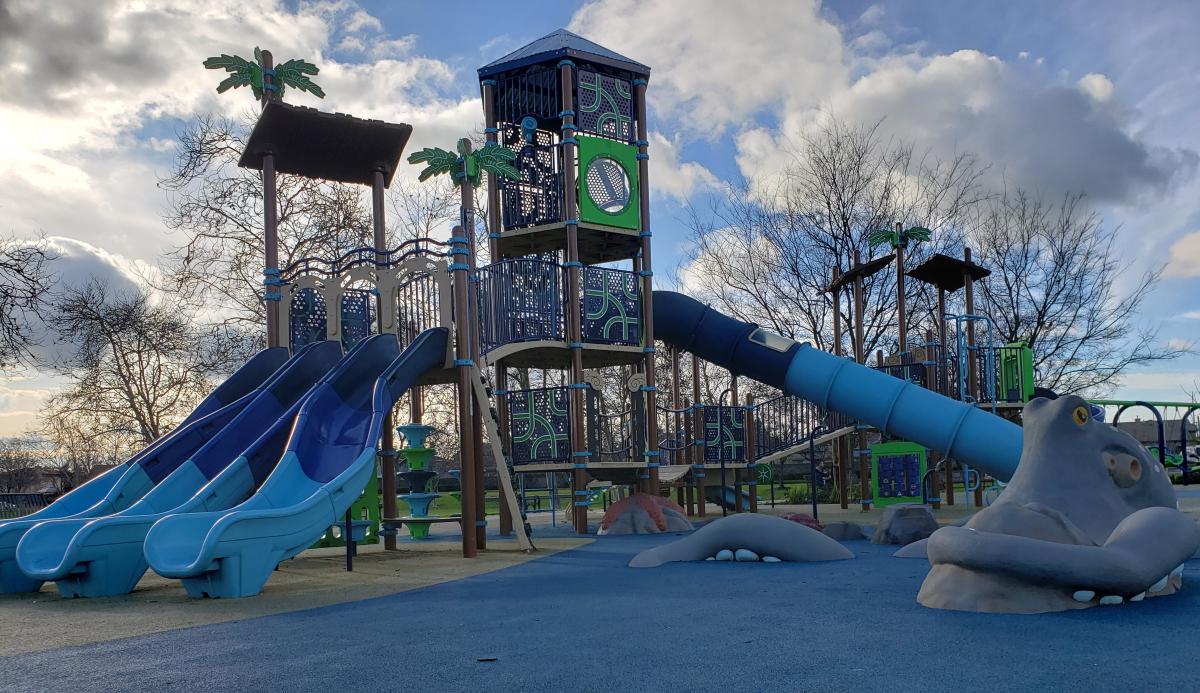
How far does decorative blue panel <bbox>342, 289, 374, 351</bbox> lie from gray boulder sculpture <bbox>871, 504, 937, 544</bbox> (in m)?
7.40

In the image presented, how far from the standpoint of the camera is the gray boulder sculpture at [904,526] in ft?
38.5

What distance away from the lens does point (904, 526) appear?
38.8ft

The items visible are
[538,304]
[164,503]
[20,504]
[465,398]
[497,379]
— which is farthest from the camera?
[20,504]

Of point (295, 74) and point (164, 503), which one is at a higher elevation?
point (295, 74)

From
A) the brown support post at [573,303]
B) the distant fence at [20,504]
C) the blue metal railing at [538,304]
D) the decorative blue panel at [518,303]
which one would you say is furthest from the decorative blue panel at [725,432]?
the distant fence at [20,504]

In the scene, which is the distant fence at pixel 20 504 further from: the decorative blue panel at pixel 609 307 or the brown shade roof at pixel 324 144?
the decorative blue panel at pixel 609 307

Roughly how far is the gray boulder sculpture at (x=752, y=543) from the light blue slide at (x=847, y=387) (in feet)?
21.0

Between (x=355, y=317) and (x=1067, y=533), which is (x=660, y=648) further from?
(x=355, y=317)

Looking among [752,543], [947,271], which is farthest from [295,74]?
[947,271]

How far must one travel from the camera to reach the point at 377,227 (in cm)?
1530

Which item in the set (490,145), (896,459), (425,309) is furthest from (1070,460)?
(896,459)

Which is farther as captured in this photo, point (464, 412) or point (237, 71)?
point (237, 71)

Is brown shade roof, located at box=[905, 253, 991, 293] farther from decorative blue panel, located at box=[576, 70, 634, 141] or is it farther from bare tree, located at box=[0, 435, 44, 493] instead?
bare tree, located at box=[0, 435, 44, 493]

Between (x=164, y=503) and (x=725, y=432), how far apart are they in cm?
1191
